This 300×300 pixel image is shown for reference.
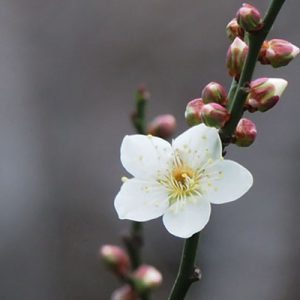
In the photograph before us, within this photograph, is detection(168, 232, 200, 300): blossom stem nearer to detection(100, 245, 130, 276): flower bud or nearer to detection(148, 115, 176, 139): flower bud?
detection(100, 245, 130, 276): flower bud

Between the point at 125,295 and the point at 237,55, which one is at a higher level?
the point at 237,55

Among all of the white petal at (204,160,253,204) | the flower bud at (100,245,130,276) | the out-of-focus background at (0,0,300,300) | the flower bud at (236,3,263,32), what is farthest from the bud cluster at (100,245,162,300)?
the out-of-focus background at (0,0,300,300)

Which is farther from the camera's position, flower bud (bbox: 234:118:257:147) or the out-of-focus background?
the out-of-focus background

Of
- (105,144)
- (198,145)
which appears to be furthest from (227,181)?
(105,144)

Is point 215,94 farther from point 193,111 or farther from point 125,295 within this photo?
point 125,295

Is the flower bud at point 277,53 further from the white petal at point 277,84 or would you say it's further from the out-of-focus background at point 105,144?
the out-of-focus background at point 105,144

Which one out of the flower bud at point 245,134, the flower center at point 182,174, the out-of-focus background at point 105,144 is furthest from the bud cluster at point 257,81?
the out-of-focus background at point 105,144
